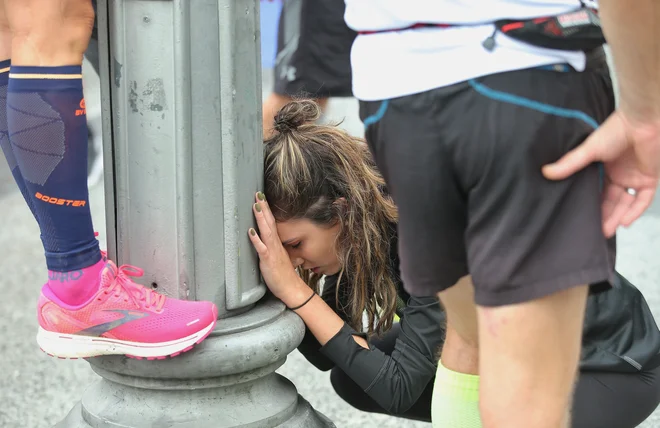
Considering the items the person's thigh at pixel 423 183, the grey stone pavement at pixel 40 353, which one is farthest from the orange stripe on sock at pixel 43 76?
the grey stone pavement at pixel 40 353

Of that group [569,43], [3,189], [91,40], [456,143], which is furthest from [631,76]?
[3,189]

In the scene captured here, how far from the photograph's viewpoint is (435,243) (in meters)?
1.58

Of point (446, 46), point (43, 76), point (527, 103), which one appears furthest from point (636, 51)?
point (43, 76)

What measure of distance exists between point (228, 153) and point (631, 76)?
91 cm

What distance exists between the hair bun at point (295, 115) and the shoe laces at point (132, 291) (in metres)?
0.62

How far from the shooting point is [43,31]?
1.90m

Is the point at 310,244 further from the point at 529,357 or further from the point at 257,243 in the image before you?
the point at 529,357

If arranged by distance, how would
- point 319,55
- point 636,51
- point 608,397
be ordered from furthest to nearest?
point 319,55 → point 608,397 → point 636,51

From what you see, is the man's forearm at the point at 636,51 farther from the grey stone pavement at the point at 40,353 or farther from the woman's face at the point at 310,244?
the grey stone pavement at the point at 40,353

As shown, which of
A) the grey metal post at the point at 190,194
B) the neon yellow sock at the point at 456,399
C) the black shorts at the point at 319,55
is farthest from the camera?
the black shorts at the point at 319,55

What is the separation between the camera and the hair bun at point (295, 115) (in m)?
2.55

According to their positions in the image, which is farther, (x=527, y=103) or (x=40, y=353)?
(x=40, y=353)

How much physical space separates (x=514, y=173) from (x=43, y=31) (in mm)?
952

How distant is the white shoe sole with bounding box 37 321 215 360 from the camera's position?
204 centimetres
